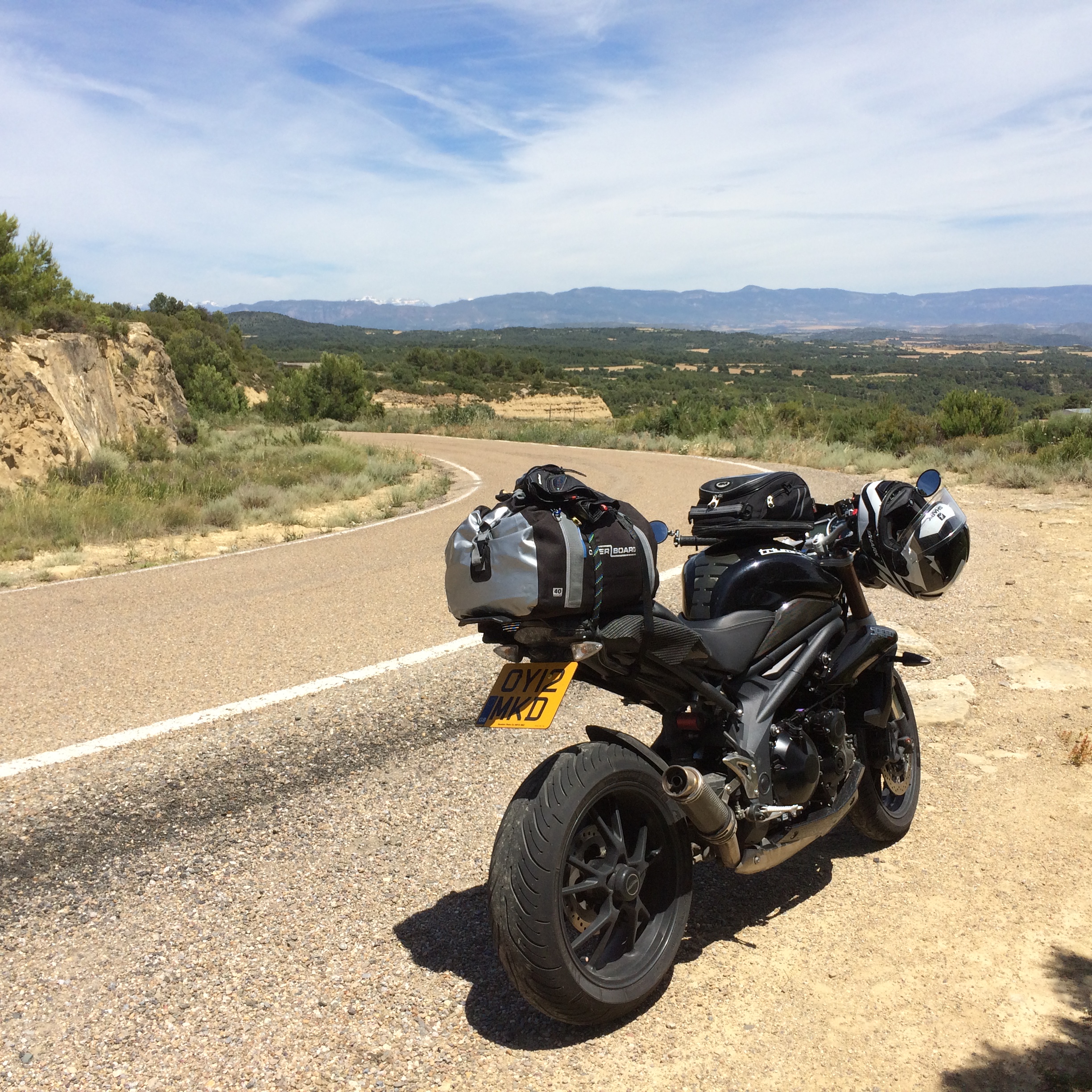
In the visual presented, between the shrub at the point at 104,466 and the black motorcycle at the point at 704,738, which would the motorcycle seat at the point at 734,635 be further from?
the shrub at the point at 104,466

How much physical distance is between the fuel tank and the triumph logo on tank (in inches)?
26.2

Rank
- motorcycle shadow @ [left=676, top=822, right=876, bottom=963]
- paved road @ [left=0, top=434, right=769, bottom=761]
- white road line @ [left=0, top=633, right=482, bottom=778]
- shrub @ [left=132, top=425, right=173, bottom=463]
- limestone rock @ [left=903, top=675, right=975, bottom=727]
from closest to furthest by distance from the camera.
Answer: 1. motorcycle shadow @ [left=676, top=822, right=876, bottom=963]
2. white road line @ [left=0, top=633, right=482, bottom=778]
3. limestone rock @ [left=903, top=675, right=975, bottom=727]
4. paved road @ [left=0, top=434, right=769, bottom=761]
5. shrub @ [left=132, top=425, right=173, bottom=463]

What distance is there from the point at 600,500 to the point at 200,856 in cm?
228

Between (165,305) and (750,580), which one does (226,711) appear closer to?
(750,580)

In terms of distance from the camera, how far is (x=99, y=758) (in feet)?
15.8

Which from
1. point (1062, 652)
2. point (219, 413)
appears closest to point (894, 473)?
point (1062, 652)

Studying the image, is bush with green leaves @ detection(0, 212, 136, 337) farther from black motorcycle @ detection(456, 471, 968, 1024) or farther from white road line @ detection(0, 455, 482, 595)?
black motorcycle @ detection(456, 471, 968, 1024)

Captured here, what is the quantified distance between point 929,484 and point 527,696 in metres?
1.76

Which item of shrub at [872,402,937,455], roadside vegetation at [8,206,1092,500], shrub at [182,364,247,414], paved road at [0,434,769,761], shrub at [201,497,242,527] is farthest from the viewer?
shrub at [182,364,247,414]

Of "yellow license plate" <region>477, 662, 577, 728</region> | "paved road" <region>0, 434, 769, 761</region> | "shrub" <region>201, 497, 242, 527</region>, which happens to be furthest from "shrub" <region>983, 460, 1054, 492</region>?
"yellow license plate" <region>477, 662, 577, 728</region>

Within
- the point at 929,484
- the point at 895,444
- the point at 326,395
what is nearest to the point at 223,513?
the point at 929,484

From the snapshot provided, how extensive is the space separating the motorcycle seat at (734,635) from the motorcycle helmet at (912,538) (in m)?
0.56

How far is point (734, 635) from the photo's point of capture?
3.28 m

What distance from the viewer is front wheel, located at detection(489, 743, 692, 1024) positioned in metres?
2.67
